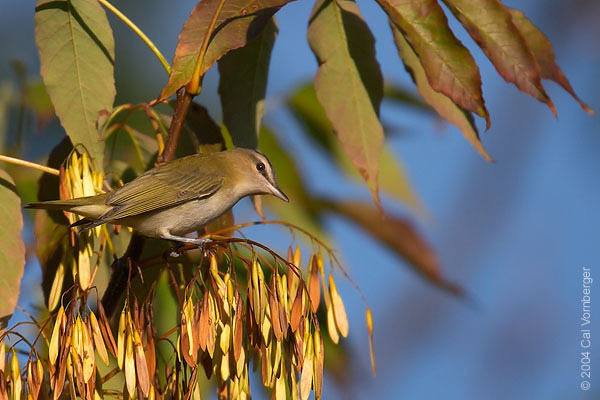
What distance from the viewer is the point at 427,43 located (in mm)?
2184

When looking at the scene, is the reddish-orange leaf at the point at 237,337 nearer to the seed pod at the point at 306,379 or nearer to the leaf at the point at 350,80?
the seed pod at the point at 306,379

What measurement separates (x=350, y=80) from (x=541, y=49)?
580 millimetres

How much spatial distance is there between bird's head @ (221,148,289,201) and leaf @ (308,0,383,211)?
78 centimetres

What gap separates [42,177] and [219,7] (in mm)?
924

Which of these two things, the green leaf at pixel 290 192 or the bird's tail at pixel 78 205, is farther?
the green leaf at pixel 290 192

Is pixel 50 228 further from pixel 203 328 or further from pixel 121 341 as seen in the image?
pixel 203 328

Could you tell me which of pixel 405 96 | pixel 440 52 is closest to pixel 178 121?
pixel 440 52

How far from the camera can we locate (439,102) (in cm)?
251

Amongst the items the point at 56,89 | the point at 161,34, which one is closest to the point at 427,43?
the point at 56,89

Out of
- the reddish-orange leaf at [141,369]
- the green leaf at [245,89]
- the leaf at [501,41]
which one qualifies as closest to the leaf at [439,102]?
the leaf at [501,41]

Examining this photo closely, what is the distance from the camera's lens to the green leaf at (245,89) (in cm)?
258

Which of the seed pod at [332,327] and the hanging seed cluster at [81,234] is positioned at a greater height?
the hanging seed cluster at [81,234]

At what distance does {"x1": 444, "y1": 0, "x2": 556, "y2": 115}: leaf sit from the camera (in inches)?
86.7

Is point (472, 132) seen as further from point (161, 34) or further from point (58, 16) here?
point (161, 34)
